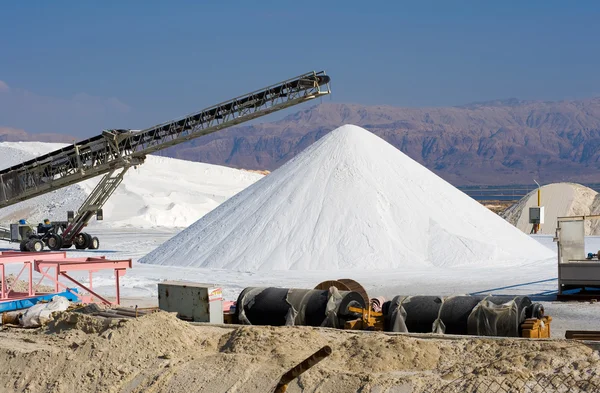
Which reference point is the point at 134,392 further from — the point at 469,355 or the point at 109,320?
the point at 469,355

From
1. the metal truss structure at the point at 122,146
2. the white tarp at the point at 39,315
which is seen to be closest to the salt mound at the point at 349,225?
the metal truss structure at the point at 122,146

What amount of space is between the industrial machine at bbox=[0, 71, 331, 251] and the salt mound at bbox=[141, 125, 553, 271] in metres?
2.84

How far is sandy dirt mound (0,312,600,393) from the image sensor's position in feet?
27.8

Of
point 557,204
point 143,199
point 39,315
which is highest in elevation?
point 143,199

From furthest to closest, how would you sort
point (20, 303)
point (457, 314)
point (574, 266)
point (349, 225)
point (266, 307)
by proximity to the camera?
point (349, 225), point (574, 266), point (20, 303), point (266, 307), point (457, 314)

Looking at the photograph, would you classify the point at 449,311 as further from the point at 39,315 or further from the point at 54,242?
the point at 54,242

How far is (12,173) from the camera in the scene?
28.2m

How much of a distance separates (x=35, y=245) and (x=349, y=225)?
37.9 ft

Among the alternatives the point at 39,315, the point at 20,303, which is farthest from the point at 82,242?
the point at 39,315

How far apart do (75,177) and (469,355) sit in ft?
67.2

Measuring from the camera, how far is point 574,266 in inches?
624

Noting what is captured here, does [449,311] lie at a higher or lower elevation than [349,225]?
lower

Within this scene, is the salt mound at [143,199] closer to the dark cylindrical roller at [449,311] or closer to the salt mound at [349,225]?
the salt mound at [349,225]

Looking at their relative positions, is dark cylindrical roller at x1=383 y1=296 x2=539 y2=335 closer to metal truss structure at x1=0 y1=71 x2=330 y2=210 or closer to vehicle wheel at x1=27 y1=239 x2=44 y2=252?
metal truss structure at x1=0 y1=71 x2=330 y2=210
